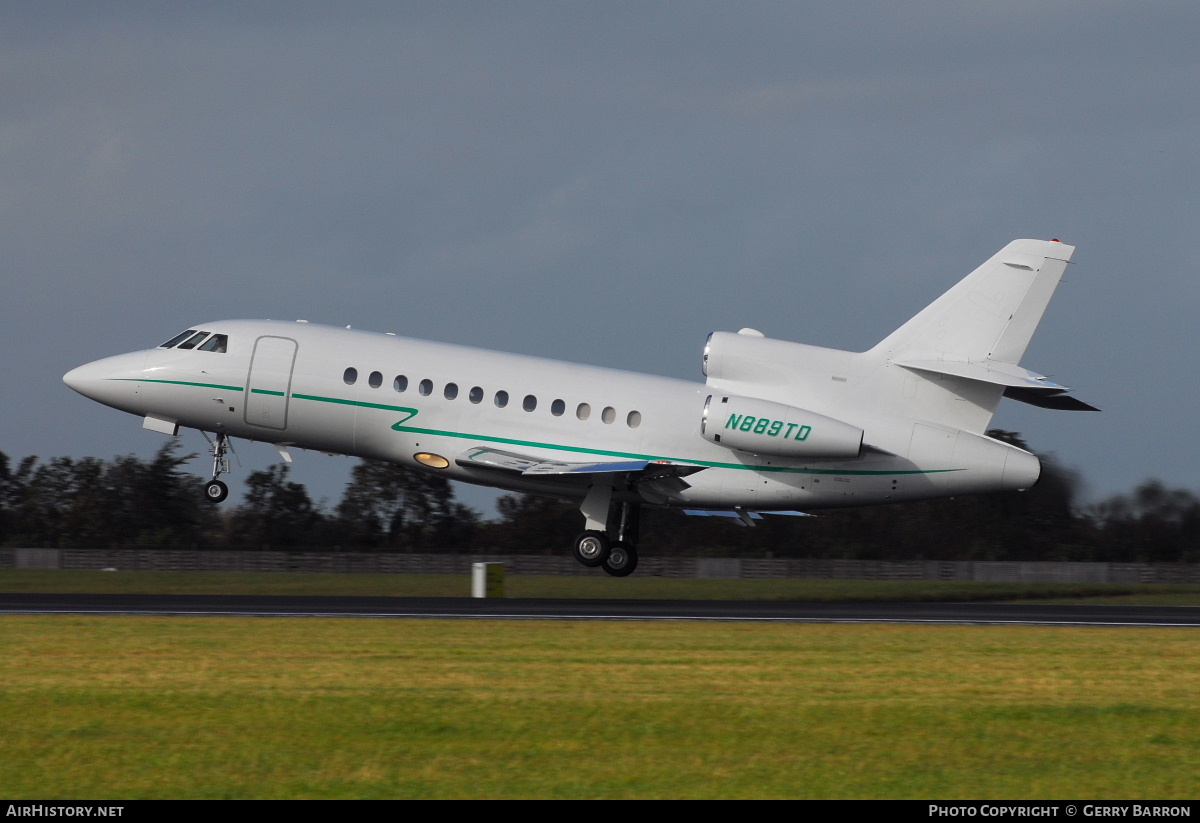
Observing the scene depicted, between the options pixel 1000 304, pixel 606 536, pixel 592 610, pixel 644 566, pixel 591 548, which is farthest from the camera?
pixel 644 566

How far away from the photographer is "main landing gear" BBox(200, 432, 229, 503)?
→ 30.1m

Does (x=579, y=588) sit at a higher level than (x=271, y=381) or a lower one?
lower

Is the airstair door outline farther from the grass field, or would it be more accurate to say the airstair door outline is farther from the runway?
the grass field

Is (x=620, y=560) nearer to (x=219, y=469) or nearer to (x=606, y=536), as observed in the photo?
(x=606, y=536)

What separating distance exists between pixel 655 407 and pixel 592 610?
23.7ft

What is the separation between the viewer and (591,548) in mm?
29484

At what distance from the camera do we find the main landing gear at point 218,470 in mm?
30141

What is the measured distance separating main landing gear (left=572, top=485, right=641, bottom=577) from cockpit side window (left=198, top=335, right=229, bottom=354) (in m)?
8.42

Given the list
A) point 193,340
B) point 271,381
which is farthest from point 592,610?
point 193,340

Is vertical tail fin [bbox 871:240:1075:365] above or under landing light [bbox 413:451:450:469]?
above

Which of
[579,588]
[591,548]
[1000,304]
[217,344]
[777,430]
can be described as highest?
[1000,304]

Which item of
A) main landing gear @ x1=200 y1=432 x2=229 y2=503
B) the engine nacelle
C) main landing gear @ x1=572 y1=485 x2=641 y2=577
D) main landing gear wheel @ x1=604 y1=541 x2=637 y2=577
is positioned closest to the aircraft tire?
main landing gear @ x1=200 y1=432 x2=229 y2=503

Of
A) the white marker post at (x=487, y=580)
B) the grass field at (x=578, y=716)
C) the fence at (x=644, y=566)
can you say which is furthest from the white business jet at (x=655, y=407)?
the grass field at (x=578, y=716)
